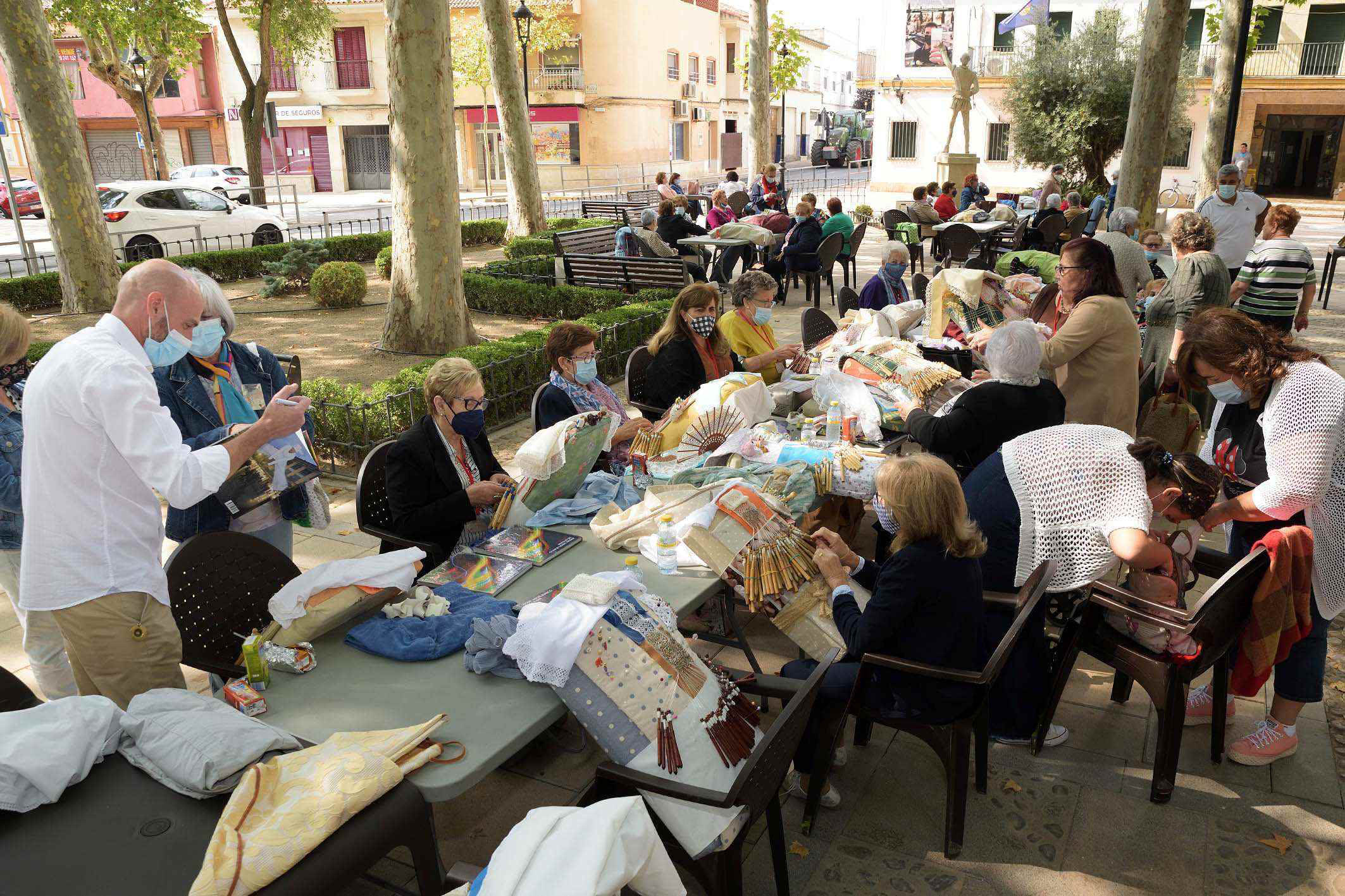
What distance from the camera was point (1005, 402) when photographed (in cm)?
410

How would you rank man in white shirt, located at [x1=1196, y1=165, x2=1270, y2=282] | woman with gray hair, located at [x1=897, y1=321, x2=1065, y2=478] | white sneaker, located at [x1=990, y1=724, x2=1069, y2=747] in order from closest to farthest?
white sneaker, located at [x1=990, y1=724, x2=1069, y2=747], woman with gray hair, located at [x1=897, y1=321, x2=1065, y2=478], man in white shirt, located at [x1=1196, y1=165, x2=1270, y2=282]

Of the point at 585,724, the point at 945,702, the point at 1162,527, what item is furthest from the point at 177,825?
the point at 1162,527

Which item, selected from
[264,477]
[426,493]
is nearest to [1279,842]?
[426,493]

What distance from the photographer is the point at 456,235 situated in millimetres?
9211

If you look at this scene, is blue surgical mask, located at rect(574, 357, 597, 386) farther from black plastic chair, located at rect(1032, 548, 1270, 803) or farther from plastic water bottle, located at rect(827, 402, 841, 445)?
black plastic chair, located at rect(1032, 548, 1270, 803)

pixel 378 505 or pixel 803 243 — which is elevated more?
pixel 803 243

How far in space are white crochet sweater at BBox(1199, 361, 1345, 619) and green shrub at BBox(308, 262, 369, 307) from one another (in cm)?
1139

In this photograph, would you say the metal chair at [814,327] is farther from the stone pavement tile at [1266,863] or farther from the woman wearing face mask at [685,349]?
the stone pavement tile at [1266,863]

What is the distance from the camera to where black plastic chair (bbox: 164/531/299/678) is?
2908 mm

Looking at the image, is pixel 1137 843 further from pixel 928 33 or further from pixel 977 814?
pixel 928 33

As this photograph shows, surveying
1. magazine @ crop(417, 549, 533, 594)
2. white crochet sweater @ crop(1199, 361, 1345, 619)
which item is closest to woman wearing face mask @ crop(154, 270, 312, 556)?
magazine @ crop(417, 549, 533, 594)

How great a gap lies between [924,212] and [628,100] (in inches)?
1096

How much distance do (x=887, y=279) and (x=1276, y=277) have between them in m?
2.83

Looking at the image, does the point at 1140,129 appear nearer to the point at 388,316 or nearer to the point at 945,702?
the point at 388,316
